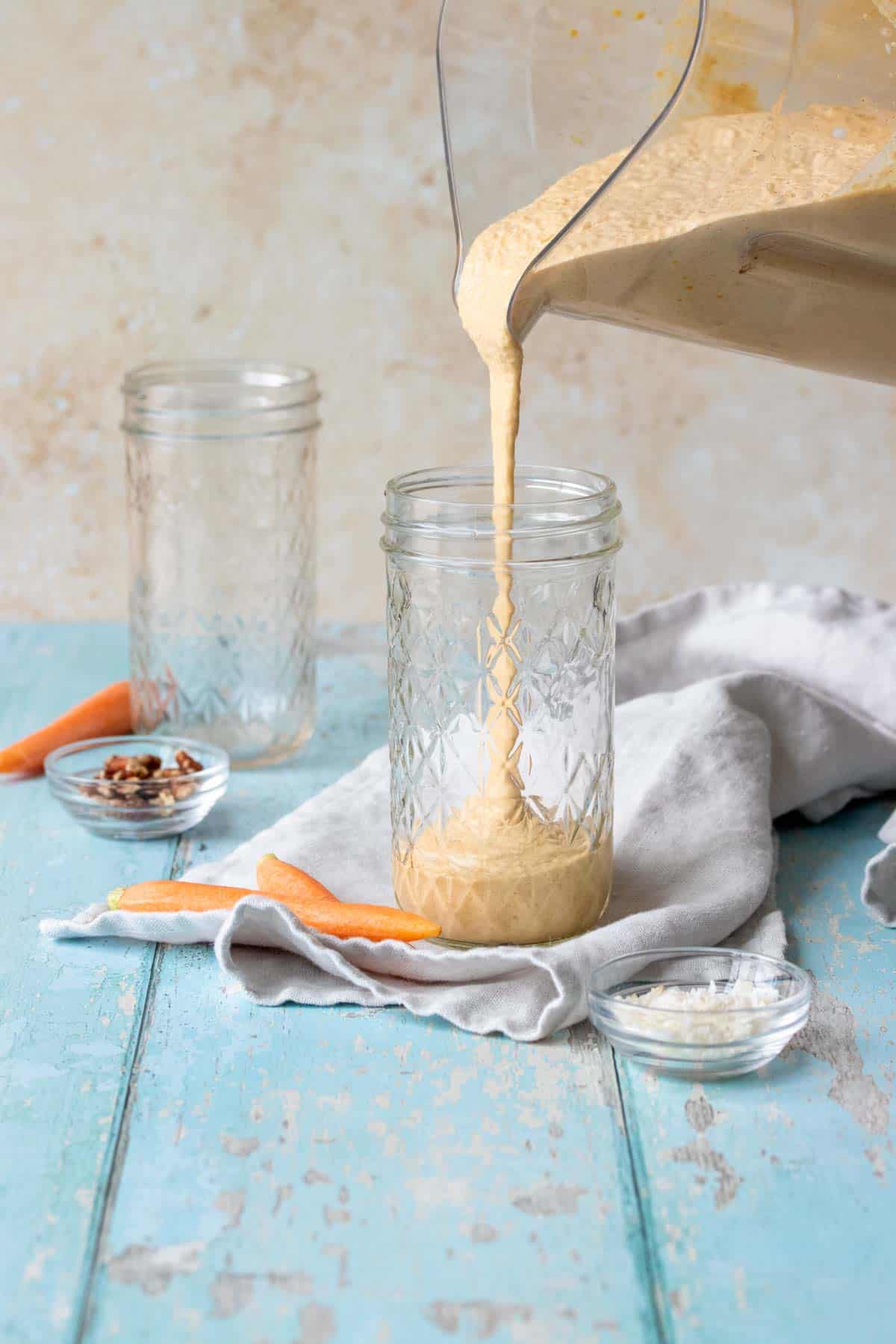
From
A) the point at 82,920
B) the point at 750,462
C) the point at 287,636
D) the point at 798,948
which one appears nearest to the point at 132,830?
the point at 82,920

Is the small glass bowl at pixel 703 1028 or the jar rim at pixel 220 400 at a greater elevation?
the jar rim at pixel 220 400

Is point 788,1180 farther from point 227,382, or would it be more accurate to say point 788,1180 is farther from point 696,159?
point 227,382

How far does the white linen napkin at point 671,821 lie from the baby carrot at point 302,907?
0.05ft

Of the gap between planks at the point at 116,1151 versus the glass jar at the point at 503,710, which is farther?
the glass jar at the point at 503,710

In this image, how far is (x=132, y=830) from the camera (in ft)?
4.27

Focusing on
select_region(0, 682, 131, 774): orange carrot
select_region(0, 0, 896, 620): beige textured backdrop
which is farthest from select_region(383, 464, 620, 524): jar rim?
select_region(0, 0, 896, 620): beige textured backdrop

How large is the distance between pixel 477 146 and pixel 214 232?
0.95 metres

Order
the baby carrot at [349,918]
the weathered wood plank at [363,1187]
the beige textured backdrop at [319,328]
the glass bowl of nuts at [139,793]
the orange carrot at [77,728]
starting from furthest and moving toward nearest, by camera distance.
Answer: 1. the beige textured backdrop at [319,328]
2. the orange carrot at [77,728]
3. the glass bowl of nuts at [139,793]
4. the baby carrot at [349,918]
5. the weathered wood plank at [363,1187]

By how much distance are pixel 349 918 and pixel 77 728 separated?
56 cm

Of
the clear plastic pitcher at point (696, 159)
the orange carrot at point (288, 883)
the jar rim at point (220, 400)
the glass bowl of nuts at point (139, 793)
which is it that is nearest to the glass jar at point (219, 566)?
Result: the jar rim at point (220, 400)

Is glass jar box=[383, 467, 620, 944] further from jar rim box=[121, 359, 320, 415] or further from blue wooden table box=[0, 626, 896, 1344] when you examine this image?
jar rim box=[121, 359, 320, 415]

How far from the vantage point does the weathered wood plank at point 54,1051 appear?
0.76 metres

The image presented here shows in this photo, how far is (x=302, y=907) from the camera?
3.51 feet

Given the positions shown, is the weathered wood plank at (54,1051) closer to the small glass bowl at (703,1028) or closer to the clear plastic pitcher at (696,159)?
the small glass bowl at (703,1028)
